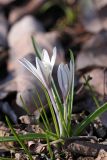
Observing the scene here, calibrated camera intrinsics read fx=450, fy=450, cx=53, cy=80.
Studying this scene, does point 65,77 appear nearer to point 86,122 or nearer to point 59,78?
point 59,78

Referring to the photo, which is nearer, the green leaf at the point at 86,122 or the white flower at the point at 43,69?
the white flower at the point at 43,69

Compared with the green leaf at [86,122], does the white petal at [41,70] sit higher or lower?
higher

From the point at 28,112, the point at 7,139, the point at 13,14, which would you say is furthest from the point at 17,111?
the point at 13,14

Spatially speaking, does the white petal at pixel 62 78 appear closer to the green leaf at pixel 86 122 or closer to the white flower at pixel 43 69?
the white flower at pixel 43 69

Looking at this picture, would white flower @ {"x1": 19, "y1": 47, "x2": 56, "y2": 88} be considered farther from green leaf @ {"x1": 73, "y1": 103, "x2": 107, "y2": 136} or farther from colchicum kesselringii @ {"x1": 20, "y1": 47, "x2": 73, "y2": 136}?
green leaf @ {"x1": 73, "y1": 103, "x2": 107, "y2": 136}

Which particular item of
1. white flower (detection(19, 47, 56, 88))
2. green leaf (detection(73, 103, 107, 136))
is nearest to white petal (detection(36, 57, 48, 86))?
white flower (detection(19, 47, 56, 88))

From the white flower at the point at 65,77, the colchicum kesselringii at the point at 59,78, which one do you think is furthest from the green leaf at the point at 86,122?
the white flower at the point at 65,77

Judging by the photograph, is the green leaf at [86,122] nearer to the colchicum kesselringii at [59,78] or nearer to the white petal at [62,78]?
the colchicum kesselringii at [59,78]

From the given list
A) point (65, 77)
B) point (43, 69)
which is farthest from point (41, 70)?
point (65, 77)

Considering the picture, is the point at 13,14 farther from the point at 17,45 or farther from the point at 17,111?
the point at 17,111
